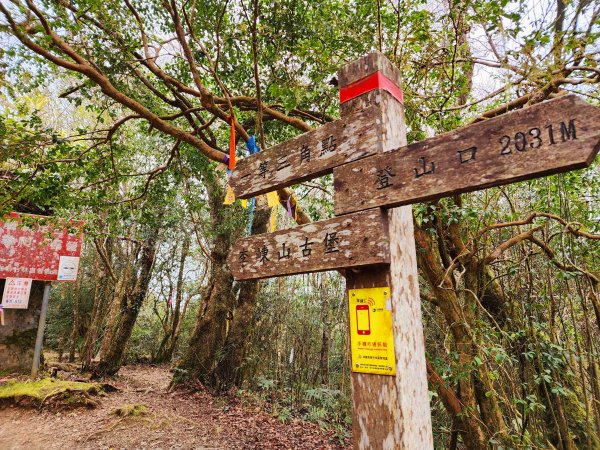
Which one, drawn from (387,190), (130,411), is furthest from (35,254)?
(387,190)

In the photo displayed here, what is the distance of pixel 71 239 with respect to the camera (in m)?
7.61

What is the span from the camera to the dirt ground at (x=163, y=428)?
4.89 metres

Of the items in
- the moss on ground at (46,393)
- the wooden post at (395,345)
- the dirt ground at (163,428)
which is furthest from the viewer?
the moss on ground at (46,393)

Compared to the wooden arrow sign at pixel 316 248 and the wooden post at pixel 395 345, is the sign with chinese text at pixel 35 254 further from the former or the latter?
the wooden post at pixel 395 345

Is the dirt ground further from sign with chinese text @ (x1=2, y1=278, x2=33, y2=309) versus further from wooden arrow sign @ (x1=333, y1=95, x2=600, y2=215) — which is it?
wooden arrow sign @ (x1=333, y1=95, x2=600, y2=215)

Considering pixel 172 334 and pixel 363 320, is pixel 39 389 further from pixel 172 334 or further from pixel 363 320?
pixel 363 320

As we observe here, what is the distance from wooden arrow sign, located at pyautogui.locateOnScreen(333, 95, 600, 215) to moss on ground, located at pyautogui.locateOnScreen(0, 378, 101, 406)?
6.80 metres

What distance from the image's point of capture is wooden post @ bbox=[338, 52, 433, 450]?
1.44 meters

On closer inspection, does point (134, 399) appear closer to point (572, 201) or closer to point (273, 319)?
point (273, 319)

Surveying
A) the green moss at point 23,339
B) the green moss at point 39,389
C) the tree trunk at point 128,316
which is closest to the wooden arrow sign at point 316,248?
the green moss at point 39,389

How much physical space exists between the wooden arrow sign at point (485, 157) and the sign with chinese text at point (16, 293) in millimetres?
8189

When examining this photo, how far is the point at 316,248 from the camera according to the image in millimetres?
1723

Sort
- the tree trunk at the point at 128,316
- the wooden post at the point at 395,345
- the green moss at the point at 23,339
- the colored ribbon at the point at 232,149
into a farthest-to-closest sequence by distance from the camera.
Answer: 1. the tree trunk at the point at 128,316
2. the green moss at the point at 23,339
3. the colored ribbon at the point at 232,149
4. the wooden post at the point at 395,345

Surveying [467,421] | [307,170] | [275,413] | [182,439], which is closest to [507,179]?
[307,170]
